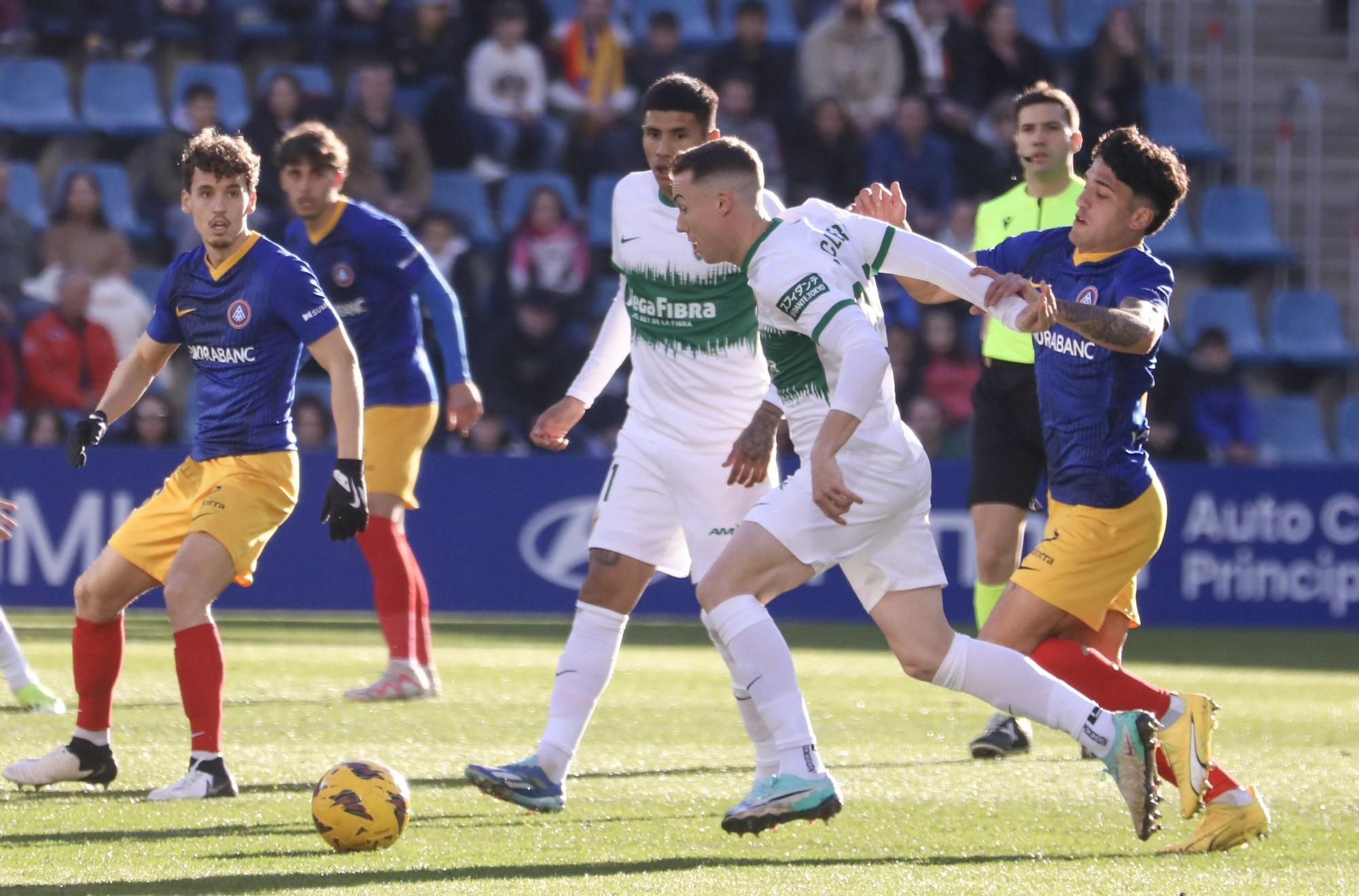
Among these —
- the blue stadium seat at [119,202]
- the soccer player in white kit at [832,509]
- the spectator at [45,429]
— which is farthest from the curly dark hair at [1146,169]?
the blue stadium seat at [119,202]

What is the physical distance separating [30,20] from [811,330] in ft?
40.5

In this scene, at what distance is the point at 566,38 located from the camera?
15.8 metres

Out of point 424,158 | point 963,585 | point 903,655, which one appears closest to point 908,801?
point 903,655

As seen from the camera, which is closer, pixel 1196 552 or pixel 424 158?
pixel 1196 552

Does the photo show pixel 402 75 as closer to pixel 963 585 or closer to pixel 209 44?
pixel 209 44

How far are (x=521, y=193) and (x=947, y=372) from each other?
3698 millimetres

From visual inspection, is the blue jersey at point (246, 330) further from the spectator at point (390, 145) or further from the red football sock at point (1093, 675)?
the spectator at point (390, 145)

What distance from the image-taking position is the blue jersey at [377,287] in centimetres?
823

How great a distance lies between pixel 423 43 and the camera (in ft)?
50.8

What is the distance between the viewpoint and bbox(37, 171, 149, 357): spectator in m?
13.5

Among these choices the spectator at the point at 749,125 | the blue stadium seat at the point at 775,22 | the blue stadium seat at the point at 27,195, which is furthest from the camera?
the blue stadium seat at the point at 775,22

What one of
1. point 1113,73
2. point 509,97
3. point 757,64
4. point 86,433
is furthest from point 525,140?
point 86,433

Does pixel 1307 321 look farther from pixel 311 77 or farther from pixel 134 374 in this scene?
pixel 134 374

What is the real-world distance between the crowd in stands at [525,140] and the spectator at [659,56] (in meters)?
0.02
